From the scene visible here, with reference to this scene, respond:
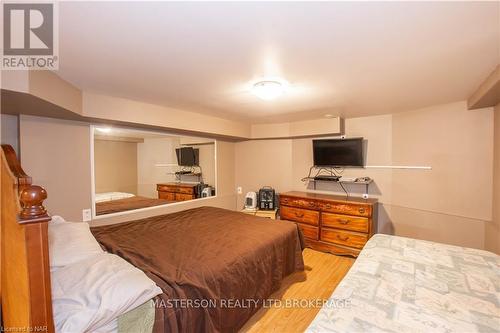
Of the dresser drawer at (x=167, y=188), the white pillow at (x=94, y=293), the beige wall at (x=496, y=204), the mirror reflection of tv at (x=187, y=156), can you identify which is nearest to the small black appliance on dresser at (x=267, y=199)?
the mirror reflection of tv at (x=187, y=156)

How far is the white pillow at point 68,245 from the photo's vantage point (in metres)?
1.30

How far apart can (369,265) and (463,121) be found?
2.45 meters

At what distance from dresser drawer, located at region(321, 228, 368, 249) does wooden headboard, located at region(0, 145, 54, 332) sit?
3.25 m

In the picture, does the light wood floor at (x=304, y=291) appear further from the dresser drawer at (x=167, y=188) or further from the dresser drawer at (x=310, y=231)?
the dresser drawer at (x=167, y=188)

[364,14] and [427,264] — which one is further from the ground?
[364,14]

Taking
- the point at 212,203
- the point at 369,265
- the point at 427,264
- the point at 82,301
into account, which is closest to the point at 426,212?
the point at 427,264

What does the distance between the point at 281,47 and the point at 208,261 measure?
1.60 meters

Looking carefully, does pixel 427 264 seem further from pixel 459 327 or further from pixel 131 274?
pixel 131 274

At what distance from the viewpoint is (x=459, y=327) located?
1.03m

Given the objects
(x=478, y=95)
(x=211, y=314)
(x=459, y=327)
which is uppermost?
(x=478, y=95)

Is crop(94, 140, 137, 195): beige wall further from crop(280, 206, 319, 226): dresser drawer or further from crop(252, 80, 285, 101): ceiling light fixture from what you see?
crop(280, 206, 319, 226): dresser drawer

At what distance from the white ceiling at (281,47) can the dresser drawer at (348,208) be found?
1.54m

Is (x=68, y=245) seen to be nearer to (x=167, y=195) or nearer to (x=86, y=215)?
(x=86, y=215)

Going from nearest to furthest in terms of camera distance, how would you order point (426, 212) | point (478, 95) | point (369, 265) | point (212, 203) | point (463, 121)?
1. point (369, 265)
2. point (478, 95)
3. point (463, 121)
4. point (426, 212)
5. point (212, 203)
